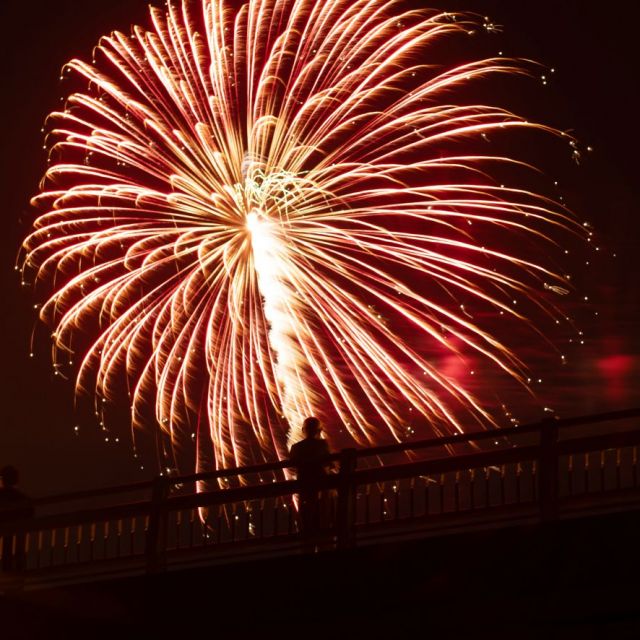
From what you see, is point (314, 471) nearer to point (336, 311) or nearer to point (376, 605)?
point (376, 605)

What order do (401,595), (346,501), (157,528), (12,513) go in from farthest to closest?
1. (12,513)
2. (157,528)
3. (346,501)
4. (401,595)

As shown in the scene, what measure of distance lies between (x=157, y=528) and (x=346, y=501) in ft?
7.32

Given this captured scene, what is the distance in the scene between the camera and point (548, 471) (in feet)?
43.4

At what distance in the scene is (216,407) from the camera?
2353 centimetres

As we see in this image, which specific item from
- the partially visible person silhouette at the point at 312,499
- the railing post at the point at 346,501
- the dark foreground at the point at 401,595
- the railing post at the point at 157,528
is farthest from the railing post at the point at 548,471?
the railing post at the point at 157,528

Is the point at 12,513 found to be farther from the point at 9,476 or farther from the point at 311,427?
the point at 311,427

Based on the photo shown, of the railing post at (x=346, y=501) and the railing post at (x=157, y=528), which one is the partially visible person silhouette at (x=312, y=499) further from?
the railing post at (x=157, y=528)

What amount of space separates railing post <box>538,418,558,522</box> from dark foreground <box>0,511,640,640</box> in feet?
1.28

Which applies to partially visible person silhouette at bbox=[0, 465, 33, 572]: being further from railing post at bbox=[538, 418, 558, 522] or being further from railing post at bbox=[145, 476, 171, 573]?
railing post at bbox=[538, 418, 558, 522]

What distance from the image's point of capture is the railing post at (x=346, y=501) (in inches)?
549

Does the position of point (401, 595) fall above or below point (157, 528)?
below

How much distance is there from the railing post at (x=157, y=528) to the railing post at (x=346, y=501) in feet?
6.63

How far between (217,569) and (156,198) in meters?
11.8

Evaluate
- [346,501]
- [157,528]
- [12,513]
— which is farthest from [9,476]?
[346,501]
